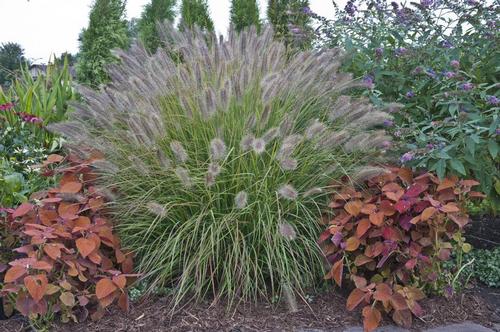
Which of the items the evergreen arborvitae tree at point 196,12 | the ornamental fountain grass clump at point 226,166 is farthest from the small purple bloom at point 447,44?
the evergreen arborvitae tree at point 196,12

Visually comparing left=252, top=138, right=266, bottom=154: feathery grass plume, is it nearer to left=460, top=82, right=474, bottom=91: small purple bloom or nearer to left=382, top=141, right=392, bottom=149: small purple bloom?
left=382, top=141, right=392, bottom=149: small purple bloom

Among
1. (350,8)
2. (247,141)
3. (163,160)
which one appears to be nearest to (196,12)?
(350,8)

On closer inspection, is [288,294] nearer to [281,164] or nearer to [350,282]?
[350,282]

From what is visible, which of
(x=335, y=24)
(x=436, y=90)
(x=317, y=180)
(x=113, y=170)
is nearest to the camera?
(x=113, y=170)

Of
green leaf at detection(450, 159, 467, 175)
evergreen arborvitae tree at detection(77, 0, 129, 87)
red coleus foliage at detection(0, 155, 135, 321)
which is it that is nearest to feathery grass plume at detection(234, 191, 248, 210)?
red coleus foliage at detection(0, 155, 135, 321)

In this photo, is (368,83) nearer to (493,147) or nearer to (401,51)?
(401,51)

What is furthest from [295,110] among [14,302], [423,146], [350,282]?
[14,302]

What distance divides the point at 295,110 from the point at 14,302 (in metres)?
1.77

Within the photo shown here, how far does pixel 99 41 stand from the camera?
586cm

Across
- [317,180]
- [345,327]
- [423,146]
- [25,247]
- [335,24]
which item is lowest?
[345,327]

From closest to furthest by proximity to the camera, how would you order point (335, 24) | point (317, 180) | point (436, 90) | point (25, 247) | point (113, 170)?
point (25, 247)
point (113, 170)
point (317, 180)
point (436, 90)
point (335, 24)

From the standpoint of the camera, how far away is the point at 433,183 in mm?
3051

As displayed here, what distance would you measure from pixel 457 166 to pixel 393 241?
0.58m

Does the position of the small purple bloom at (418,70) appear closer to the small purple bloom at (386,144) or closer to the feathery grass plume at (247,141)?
the small purple bloom at (386,144)
